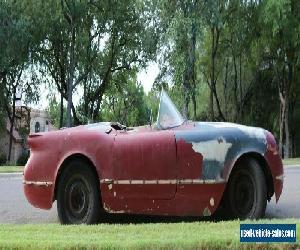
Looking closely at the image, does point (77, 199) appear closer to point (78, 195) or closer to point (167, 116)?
point (78, 195)

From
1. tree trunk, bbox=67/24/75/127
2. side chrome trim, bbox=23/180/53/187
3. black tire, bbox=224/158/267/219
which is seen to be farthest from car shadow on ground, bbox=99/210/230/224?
tree trunk, bbox=67/24/75/127

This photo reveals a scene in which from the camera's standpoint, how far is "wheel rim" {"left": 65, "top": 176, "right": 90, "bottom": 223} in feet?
23.9

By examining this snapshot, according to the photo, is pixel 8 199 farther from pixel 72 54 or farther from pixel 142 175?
pixel 72 54

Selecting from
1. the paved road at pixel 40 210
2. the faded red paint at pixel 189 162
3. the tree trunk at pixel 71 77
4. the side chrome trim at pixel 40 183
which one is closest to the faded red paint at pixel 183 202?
the faded red paint at pixel 189 162

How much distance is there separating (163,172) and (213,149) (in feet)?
2.20

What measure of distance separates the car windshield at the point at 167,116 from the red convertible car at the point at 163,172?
2 centimetres

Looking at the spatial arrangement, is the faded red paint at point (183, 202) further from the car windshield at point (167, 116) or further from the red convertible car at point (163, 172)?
the car windshield at point (167, 116)

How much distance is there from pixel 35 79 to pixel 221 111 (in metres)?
13.5

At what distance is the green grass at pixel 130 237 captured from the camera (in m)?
5.31

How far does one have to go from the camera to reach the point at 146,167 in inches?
277

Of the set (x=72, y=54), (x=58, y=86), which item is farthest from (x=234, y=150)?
(x=58, y=86)

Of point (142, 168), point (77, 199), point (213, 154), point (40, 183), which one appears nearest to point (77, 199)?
point (77, 199)

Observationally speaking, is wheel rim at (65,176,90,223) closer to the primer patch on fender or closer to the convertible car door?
the convertible car door

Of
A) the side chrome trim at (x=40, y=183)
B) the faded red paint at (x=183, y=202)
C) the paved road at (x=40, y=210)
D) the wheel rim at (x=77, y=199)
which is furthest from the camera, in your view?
the paved road at (x=40, y=210)
